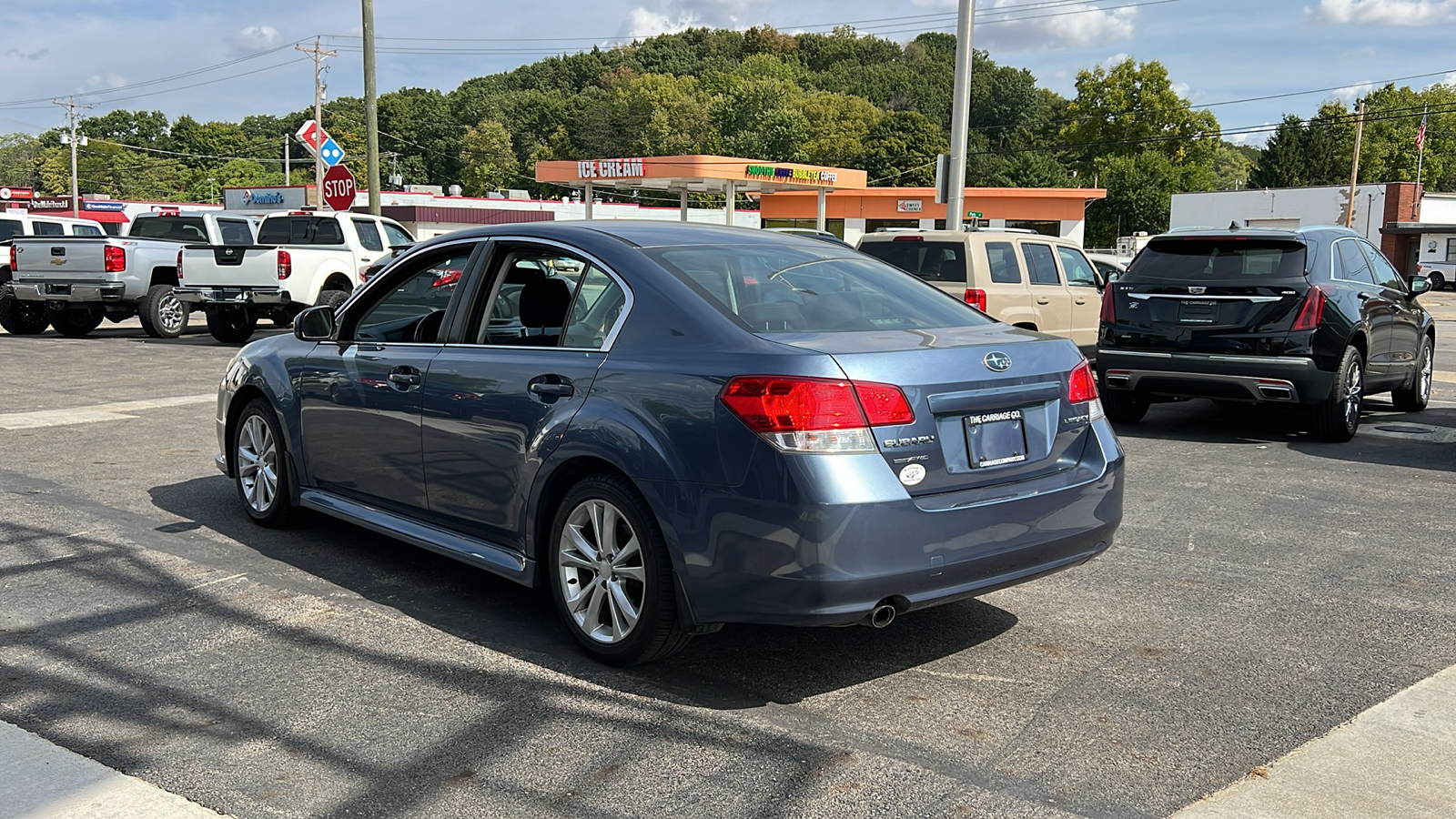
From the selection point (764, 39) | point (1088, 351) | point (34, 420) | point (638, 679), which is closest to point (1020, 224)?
point (1088, 351)

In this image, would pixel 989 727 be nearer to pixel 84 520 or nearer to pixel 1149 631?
pixel 1149 631

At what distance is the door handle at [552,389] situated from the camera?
15.0 feet

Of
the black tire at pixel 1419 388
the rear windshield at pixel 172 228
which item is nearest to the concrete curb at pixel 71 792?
the black tire at pixel 1419 388

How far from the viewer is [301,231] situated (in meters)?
19.3

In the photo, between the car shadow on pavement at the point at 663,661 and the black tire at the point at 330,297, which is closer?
the car shadow on pavement at the point at 663,661

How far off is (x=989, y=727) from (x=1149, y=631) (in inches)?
52.3

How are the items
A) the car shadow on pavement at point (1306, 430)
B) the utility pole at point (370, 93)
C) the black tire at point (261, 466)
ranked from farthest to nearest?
1. the utility pole at point (370, 93)
2. the car shadow on pavement at point (1306, 430)
3. the black tire at point (261, 466)

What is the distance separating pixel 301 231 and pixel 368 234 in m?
1.00

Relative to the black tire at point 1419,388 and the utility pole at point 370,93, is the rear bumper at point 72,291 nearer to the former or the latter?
the utility pole at point 370,93

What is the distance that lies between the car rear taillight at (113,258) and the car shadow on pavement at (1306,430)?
1526cm

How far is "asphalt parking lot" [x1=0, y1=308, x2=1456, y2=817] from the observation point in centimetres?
354

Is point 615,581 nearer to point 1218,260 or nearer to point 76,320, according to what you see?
point 1218,260

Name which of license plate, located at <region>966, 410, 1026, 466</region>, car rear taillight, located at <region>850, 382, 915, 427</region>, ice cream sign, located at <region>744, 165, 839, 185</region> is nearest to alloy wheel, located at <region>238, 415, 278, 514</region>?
car rear taillight, located at <region>850, 382, 915, 427</region>

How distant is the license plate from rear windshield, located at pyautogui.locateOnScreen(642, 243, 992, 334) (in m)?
0.55
